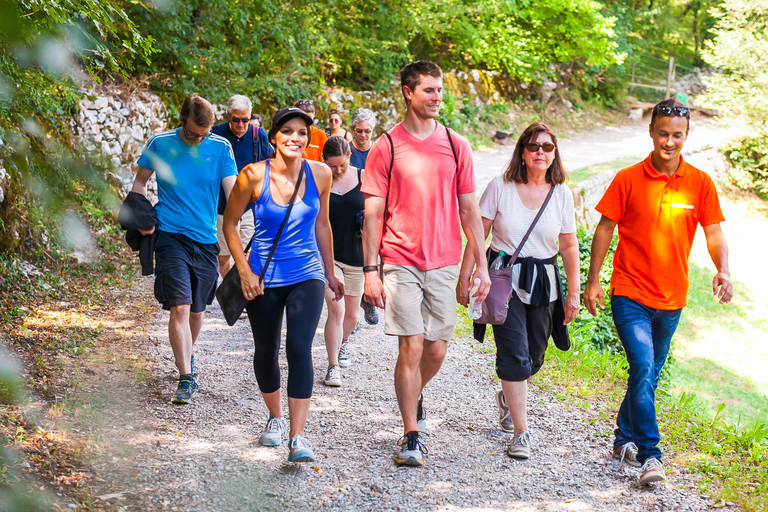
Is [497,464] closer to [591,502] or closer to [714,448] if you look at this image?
[591,502]

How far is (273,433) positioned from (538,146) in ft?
7.98

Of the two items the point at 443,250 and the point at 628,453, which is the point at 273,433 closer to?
the point at 443,250

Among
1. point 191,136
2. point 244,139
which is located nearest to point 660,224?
point 191,136

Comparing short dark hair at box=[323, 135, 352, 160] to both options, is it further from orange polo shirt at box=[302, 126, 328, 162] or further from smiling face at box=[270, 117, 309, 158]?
orange polo shirt at box=[302, 126, 328, 162]

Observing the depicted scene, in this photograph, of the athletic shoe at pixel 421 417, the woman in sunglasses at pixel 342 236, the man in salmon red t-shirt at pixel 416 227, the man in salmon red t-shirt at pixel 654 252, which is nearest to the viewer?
the man in salmon red t-shirt at pixel 416 227

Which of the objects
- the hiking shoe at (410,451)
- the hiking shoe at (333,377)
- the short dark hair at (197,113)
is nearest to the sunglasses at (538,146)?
the hiking shoe at (410,451)

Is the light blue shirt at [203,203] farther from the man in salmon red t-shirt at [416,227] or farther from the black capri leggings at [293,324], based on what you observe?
the man in salmon red t-shirt at [416,227]

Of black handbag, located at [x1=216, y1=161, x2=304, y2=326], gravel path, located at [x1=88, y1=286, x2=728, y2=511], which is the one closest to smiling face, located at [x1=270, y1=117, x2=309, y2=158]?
black handbag, located at [x1=216, y1=161, x2=304, y2=326]

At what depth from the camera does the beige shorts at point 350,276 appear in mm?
5590

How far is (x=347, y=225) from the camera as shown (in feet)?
18.2

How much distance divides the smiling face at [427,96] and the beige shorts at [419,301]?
3.03ft

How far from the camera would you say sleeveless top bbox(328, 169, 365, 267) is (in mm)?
5510

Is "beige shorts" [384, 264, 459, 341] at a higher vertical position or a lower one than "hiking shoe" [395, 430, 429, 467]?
higher

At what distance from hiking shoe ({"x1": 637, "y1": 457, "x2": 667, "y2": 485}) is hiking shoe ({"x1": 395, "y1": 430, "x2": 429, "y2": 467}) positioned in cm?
130
